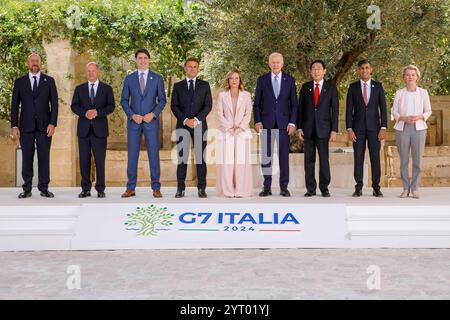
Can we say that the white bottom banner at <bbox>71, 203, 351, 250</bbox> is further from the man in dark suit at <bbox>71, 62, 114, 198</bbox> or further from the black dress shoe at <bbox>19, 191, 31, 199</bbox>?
the black dress shoe at <bbox>19, 191, 31, 199</bbox>

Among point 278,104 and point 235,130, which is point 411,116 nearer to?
point 278,104

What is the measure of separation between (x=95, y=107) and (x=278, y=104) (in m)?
2.53

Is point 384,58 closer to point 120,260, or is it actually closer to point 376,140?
point 376,140

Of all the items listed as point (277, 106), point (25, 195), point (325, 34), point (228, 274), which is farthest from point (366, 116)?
point (25, 195)

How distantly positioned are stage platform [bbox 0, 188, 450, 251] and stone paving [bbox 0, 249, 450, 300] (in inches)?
8.8

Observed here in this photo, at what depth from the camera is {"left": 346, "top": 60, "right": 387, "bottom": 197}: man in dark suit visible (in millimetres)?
8414

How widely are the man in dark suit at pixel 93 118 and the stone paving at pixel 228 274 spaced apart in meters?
2.17

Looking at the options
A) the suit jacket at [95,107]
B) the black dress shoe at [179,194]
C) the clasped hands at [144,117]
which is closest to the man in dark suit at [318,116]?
the black dress shoe at [179,194]

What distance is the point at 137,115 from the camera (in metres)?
8.11

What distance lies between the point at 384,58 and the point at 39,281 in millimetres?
8027

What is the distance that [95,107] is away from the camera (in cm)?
834

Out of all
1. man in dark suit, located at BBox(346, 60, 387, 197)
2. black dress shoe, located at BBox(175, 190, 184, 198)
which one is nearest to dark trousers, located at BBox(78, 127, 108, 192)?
black dress shoe, located at BBox(175, 190, 184, 198)
